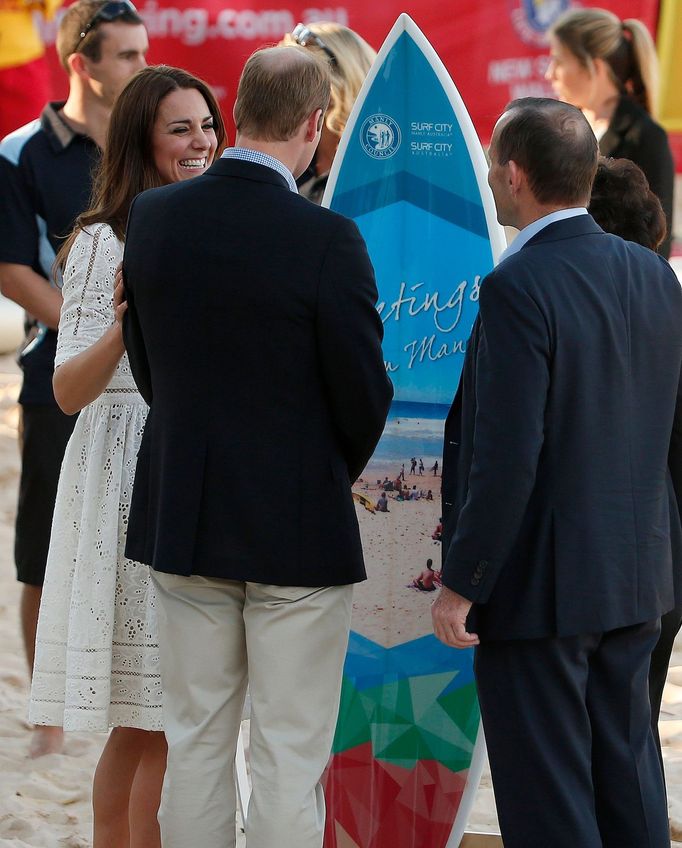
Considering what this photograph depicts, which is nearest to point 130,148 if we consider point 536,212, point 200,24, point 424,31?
point 536,212

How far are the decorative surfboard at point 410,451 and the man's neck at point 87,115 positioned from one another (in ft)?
2.49

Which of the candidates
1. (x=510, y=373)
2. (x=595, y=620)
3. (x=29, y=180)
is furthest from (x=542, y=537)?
(x=29, y=180)

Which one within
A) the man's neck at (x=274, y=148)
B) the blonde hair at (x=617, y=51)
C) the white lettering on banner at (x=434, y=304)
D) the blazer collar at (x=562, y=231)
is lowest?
the white lettering on banner at (x=434, y=304)

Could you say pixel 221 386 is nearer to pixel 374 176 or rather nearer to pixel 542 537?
pixel 542 537

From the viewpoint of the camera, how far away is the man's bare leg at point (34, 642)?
300 centimetres

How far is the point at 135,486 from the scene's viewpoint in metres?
1.85

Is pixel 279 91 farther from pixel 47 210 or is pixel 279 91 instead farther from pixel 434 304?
pixel 47 210

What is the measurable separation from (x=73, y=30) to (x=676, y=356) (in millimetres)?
1917

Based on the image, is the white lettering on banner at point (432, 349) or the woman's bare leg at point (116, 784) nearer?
the woman's bare leg at point (116, 784)

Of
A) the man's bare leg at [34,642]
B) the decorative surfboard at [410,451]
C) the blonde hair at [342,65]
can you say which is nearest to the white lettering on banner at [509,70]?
the blonde hair at [342,65]

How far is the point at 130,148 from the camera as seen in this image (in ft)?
6.64

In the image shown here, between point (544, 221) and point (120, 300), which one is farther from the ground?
point (544, 221)

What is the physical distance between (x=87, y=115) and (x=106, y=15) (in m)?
0.28

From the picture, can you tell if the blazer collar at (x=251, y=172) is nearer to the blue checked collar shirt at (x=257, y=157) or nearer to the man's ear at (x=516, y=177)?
the blue checked collar shirt at (x=257, y=157)
